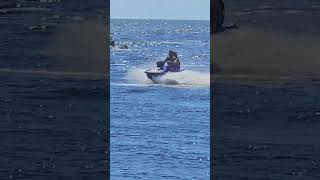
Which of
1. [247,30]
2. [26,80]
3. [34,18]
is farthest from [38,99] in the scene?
[247,30]

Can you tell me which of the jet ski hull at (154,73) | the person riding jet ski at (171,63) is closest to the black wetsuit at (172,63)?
the person riding jet ski at (171,63)

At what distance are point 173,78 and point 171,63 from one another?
0.16 m

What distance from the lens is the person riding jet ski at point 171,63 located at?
7047mm

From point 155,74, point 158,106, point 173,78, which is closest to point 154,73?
point 155,74

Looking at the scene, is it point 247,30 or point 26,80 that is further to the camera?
point 26,80

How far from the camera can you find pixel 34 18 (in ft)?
23.5

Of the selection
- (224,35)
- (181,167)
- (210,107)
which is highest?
(224,35)

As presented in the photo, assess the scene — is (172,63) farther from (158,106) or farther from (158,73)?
(158,106)

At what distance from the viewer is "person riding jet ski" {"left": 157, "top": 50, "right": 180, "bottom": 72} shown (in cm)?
705

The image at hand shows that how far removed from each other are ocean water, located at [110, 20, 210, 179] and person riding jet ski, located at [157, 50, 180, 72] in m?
0.05

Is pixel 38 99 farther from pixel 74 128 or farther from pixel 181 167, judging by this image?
pixel 181 167

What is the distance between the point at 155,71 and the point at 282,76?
1.29 metres

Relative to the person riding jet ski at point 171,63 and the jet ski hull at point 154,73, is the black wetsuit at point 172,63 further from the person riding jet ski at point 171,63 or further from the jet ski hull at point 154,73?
the jet ski hull at point 154,73

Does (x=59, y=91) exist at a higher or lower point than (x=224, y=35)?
lower
